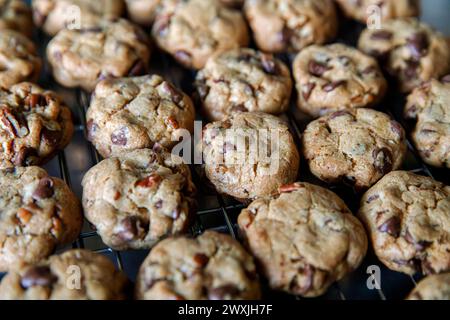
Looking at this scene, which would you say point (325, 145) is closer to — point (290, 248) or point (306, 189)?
point (306, 189)

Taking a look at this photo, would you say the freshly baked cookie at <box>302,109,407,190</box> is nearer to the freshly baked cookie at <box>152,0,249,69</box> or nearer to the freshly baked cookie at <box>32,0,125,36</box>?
the freshly baked cookie at <box>152,0,249,69</box>

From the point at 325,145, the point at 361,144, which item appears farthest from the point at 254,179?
the point at 361,144

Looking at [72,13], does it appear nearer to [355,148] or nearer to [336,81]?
[336,81]

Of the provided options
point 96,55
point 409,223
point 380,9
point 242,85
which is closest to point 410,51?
point 380,9

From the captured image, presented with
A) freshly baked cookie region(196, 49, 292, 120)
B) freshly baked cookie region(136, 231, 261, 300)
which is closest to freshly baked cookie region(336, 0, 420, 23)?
freshly baked cookie region(196, 49, 292, 120)

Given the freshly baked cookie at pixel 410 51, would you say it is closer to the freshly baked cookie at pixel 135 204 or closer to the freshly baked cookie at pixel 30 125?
the freshly baked cookie at pixel 135 204

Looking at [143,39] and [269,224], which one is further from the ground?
[143,39]
